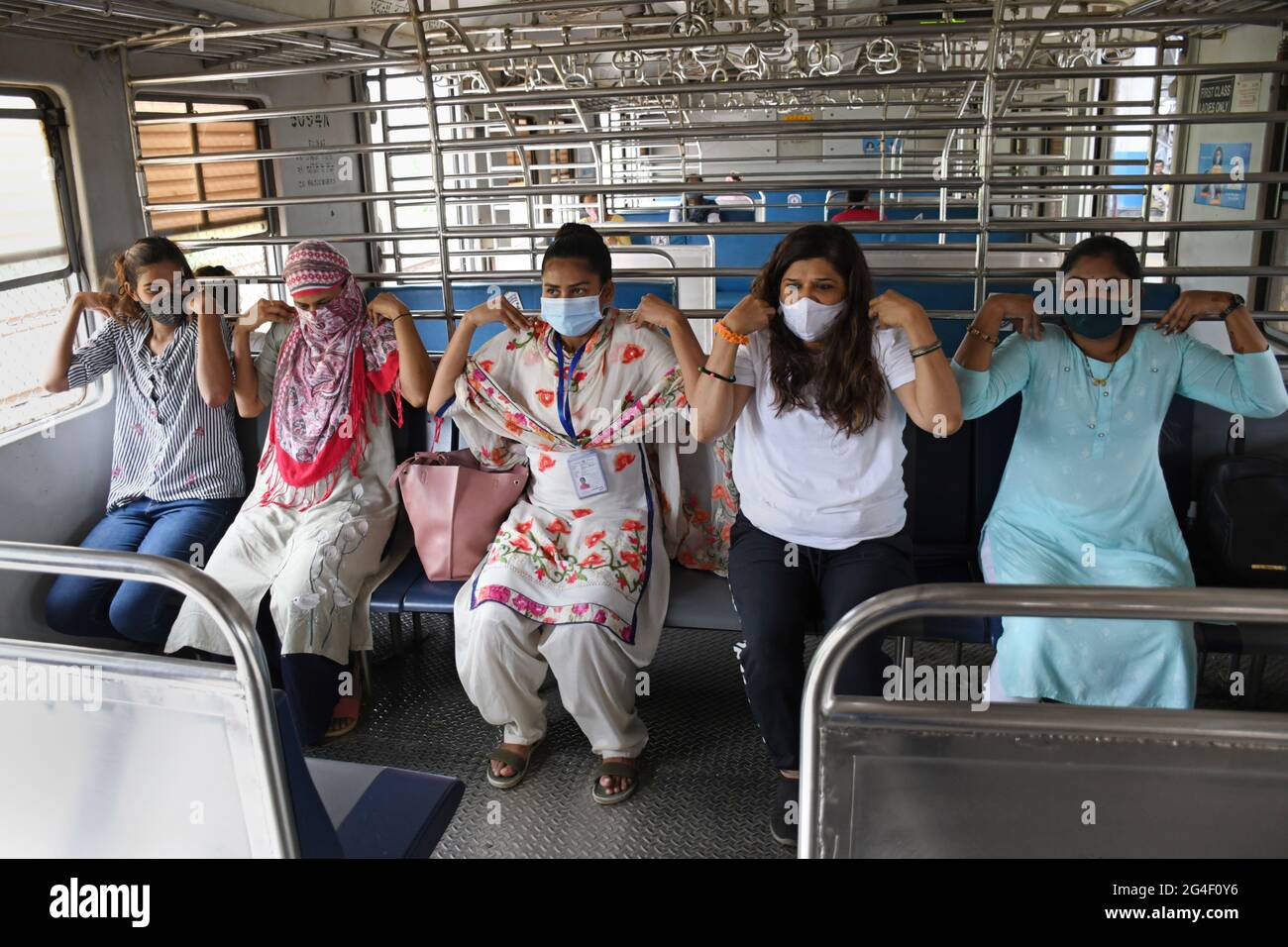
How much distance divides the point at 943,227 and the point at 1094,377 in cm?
102

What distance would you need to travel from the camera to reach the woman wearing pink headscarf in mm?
3238

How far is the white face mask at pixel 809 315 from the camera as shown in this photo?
276 cm

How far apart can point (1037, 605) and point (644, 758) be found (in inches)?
78.8

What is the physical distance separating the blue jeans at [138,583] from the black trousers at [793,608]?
192cm

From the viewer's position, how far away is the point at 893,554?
287cm

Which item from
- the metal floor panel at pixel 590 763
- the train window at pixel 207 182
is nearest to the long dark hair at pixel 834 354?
the metal floor panel at pixel 590 763

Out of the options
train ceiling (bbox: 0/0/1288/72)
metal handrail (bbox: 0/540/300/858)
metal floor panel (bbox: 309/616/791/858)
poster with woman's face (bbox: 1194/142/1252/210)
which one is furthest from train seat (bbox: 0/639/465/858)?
poster with woman's face (bbox: 1194/142/1252/210)

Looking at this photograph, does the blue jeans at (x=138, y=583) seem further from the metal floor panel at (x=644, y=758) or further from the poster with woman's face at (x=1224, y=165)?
the poster with woman's face at (x=1224, y=165)

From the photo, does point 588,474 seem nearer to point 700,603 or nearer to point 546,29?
point 700,603

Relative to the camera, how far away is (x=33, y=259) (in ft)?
13.0

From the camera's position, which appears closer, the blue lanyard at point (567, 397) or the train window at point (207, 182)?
the blue lanyard at point (567, 397)
